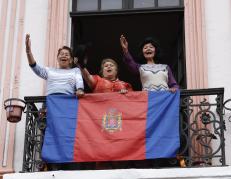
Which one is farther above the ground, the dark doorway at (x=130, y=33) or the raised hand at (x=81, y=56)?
Answer: the dark doorway at (x=130, y=33)

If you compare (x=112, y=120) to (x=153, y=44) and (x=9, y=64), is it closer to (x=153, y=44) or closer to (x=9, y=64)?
(x=153, y=44)

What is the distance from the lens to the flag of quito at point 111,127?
30.4ft

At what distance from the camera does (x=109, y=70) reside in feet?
32.6

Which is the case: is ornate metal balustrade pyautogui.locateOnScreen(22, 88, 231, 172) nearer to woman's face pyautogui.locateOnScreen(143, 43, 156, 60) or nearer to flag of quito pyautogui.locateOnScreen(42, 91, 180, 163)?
flag of quito pyautogui.locateOnScreen(42, 91, 180, 163)

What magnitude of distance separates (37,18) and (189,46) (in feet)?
A: 7.36

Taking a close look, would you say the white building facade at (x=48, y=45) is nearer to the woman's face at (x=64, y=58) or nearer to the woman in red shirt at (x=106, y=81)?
the woman's face at (x=64, y=58)

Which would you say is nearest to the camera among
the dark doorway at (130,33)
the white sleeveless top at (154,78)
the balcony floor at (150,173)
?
the balcony floor at (150,173)

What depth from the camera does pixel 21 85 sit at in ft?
34.0

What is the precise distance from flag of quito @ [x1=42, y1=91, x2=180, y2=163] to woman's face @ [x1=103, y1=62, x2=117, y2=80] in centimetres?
40

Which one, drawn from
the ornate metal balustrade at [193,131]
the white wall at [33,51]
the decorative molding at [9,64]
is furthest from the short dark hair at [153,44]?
the decorative molding at [9,64]

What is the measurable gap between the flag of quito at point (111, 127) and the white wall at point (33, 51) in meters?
0.67

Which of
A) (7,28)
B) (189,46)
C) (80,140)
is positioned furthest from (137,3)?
(80,140)

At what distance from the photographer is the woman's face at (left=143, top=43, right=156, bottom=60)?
10.0 m

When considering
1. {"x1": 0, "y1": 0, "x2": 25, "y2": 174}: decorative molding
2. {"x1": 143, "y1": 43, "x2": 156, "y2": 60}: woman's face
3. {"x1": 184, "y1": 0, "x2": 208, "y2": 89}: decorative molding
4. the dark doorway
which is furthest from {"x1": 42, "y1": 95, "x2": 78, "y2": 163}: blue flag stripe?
{"x1": 184, "y1": 0, "x2": 208, "y2": 89}: decorative molding
